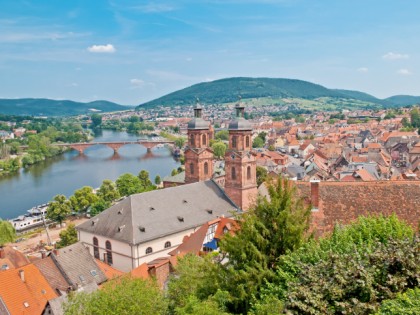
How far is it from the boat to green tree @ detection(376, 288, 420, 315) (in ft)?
152

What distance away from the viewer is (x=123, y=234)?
29875mm

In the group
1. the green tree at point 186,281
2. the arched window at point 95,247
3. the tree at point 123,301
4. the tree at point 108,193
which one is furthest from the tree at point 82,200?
the tree at point 123,301

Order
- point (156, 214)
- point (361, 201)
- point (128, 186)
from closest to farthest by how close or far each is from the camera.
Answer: point (361, 201) → point (156, 214) → point (128, 186)

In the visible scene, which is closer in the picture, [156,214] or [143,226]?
[143,226]

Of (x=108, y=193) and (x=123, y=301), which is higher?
(x=123, y=301)

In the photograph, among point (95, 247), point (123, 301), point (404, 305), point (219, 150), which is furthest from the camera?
point (219, 150)

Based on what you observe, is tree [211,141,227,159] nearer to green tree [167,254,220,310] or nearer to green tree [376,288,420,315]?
green tree [167,254,220,310]

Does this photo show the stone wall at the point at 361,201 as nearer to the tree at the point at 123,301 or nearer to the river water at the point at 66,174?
the tree at the point at 123,301

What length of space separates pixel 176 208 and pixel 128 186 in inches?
1019

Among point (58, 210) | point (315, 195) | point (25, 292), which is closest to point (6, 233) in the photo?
point (58, 210)

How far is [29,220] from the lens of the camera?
51.6 metres

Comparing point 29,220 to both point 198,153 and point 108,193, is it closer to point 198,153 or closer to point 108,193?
point 108,193

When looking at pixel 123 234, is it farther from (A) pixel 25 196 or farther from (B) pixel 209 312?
(A) pixel 25 196

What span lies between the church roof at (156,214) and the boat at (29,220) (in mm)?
A: 20712
